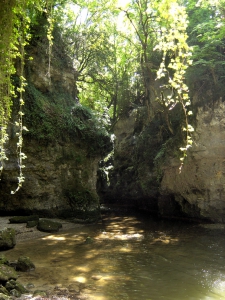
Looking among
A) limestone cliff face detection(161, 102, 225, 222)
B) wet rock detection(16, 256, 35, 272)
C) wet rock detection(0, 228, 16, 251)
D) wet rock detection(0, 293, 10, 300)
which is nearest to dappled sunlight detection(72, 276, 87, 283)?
wet rock detection(16, 256, 35, 272)

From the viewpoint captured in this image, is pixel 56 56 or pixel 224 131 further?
pixel 56 56

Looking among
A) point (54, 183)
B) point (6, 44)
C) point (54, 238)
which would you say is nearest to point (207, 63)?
point (54, 183)

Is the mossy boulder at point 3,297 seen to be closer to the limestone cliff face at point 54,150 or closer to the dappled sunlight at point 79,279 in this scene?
the dappled sunlight at point 79,279

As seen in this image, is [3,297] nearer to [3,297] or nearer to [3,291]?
[3,297]

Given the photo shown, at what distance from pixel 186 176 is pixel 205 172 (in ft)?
3.33

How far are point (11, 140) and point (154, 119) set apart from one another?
321 inches

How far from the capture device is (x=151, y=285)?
5.51m

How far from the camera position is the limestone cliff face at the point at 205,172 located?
11.4 m

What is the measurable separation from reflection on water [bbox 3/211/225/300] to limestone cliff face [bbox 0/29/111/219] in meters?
1.95

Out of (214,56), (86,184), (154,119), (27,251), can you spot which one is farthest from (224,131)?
(27,251)

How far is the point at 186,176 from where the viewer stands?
13039 mm

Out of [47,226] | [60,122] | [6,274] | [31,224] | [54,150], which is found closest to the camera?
[6,274]

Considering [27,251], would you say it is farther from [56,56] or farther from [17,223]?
[56,56]

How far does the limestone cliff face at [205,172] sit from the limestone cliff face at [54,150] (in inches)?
161
